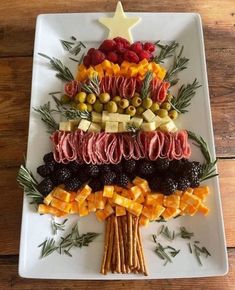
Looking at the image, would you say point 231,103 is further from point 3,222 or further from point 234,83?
point 3,222

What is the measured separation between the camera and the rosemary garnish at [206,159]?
1.21 m

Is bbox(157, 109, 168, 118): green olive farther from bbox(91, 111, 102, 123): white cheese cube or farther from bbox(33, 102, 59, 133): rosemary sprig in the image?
bbox(33, 102, 59, 133): rosemary sprig

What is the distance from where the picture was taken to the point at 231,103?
1.40 meters

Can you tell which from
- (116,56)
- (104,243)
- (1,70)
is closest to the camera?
(104,243)

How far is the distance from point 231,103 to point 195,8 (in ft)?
1.37

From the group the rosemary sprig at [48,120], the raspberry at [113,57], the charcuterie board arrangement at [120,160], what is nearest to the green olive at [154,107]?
the charcuterie board arrangement at [120,160]

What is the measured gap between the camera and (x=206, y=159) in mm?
1236

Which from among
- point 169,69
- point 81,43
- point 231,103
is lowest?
point 231,103

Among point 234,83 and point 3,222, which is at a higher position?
point 234,83

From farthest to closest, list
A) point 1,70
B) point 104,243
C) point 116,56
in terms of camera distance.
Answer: point 1,70 → point 116,56 → point 104,243

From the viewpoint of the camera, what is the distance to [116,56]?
1.33 m

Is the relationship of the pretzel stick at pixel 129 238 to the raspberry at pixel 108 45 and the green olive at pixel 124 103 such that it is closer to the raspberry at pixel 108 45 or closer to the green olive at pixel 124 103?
the green olive at pixel 124 103

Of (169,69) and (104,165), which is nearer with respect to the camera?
(104,165)

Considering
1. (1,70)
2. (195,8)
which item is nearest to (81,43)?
(1,70)
